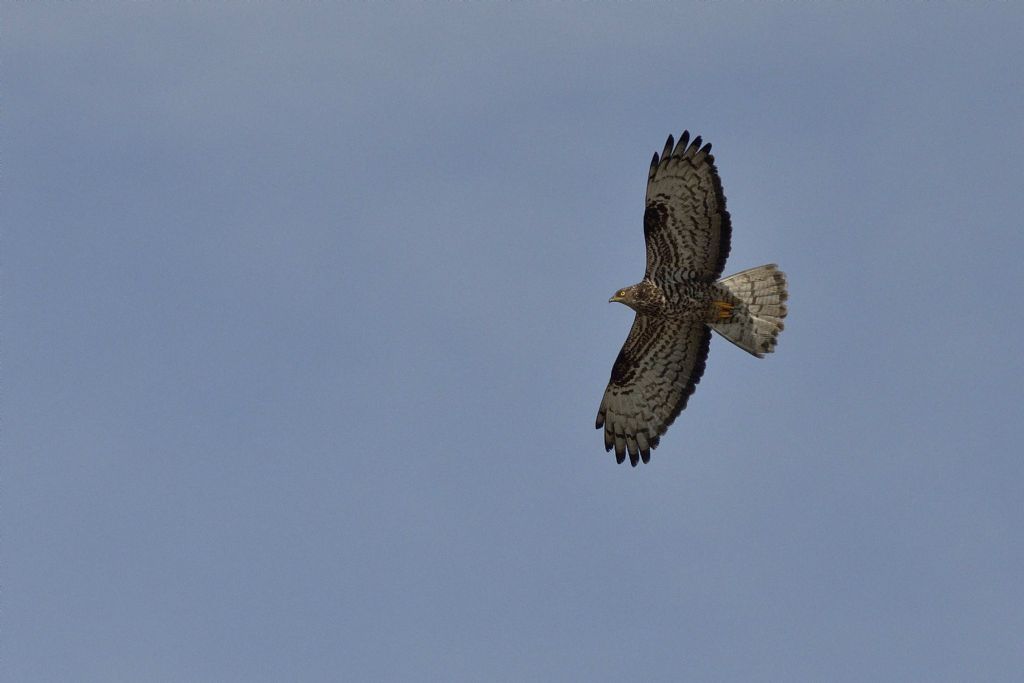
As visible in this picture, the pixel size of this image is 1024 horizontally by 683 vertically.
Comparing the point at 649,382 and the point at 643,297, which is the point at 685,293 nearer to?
the point at 643,297

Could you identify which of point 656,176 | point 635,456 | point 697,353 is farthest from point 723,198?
point 635,456

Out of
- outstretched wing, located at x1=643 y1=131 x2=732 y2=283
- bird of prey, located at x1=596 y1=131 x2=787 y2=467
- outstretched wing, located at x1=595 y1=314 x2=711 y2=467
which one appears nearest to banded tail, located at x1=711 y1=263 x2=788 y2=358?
bird of prey, located at x1=596 y1=131 x2=787 y2=467

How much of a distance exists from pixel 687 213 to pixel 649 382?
2.51 m

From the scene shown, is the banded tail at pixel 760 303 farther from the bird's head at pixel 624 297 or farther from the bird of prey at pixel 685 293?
the bird's head at pixel 624 297

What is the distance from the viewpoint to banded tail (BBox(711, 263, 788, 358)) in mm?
18203

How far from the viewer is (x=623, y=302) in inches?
731

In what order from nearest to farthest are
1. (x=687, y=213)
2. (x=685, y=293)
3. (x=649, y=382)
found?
(x=687, y=213)
(x=685, y=293)
(x=649, y=382)

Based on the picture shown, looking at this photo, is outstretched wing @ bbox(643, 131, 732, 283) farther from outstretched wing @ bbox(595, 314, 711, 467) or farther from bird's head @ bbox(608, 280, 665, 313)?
outstretched wing @ bbox(595, 314, 711, 467)

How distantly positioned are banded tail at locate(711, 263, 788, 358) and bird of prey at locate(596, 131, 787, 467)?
0.01 meters

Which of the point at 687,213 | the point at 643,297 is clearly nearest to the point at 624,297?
the point at 643,297

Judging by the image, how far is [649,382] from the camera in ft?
63.3

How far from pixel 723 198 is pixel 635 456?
3.73 m

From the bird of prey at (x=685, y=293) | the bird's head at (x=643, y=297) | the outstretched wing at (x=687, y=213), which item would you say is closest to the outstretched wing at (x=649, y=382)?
the bird of prey at (x=685, y=293)

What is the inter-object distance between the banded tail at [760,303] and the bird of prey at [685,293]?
0.01 meters
